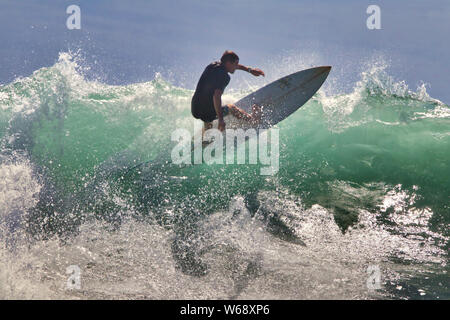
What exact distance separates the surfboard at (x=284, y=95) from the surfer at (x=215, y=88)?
36.1 inches

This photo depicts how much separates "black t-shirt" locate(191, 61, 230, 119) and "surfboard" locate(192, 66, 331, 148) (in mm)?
1151

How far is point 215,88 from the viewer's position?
6.32m

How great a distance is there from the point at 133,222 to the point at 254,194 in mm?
2124

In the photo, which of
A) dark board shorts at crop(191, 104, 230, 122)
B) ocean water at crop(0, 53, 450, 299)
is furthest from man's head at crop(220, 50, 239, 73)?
ocean water at crop(0, 53, 450, 299)

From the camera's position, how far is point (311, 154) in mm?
7863

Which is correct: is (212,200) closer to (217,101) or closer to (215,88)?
(217,101)

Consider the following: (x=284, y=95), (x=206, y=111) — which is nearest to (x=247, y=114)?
(x=206, y=111)

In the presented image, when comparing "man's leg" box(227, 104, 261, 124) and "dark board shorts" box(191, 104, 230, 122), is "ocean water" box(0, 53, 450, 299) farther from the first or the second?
"dark board shorts" box(191, 104, 230, 122)

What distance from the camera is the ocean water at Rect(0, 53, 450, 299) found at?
4.31 meters

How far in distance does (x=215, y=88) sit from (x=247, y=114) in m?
1.05

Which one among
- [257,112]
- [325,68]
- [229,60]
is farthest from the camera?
[325,68]

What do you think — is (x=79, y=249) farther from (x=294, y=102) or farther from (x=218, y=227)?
(x=294, y=102)

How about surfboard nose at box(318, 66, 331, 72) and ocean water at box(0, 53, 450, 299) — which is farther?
surfboard nose at box(318, 66, 331, 72)

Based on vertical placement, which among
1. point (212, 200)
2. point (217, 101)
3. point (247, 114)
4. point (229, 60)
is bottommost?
point (212, 200)
